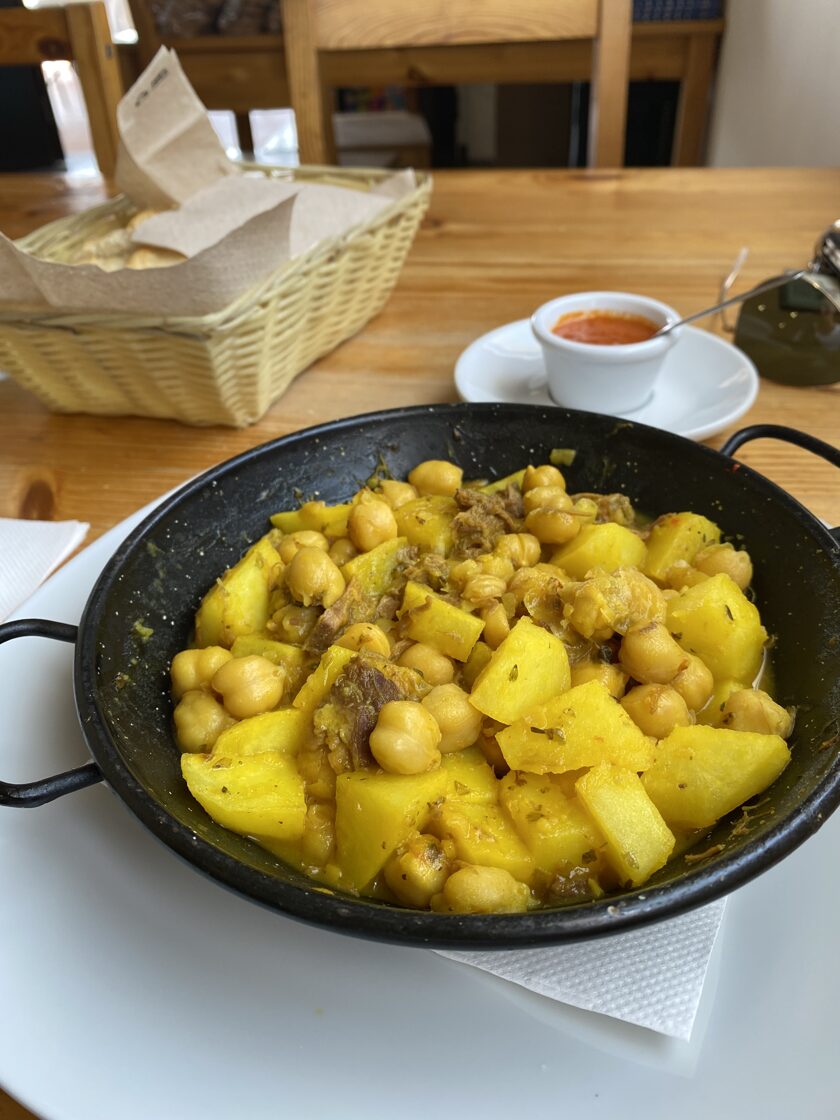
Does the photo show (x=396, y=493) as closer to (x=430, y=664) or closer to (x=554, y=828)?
(x=430, y=664)

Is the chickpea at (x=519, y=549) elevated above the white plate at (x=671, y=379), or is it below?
above

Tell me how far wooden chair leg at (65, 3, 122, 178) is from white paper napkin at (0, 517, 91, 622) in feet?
7.93

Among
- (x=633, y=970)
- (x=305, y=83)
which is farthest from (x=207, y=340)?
(x=305, y=83)

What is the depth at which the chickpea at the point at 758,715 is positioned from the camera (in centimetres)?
113

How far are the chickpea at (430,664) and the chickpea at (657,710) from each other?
0.24 meters

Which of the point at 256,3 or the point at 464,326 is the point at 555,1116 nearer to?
the point at 464,326

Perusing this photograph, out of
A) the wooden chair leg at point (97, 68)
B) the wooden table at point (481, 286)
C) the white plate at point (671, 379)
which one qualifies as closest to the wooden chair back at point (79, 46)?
the wooden chair leg at point (97, 68)

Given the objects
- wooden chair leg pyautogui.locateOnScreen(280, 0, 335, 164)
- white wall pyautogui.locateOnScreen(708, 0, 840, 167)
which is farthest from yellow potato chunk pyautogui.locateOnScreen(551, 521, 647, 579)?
white wall pyautogui.locateOnScreen(708, 0, 840, 167)

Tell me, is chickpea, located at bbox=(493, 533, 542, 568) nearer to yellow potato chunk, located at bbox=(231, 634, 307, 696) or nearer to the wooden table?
yellow potato chunk, located at bbox=(231, 634, 307, 696)

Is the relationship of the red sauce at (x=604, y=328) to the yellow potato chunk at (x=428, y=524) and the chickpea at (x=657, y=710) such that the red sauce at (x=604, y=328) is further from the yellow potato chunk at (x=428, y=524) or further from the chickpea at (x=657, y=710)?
the chickpea at (x=657, y=710)

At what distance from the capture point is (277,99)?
209 inches

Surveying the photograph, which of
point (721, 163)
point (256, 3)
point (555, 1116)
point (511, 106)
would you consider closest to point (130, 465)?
point (555, 1116)

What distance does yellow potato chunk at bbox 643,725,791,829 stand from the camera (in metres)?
1.05

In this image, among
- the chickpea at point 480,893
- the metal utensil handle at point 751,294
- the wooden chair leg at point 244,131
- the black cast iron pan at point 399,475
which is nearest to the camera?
the black cast iron pan at point 399,475
